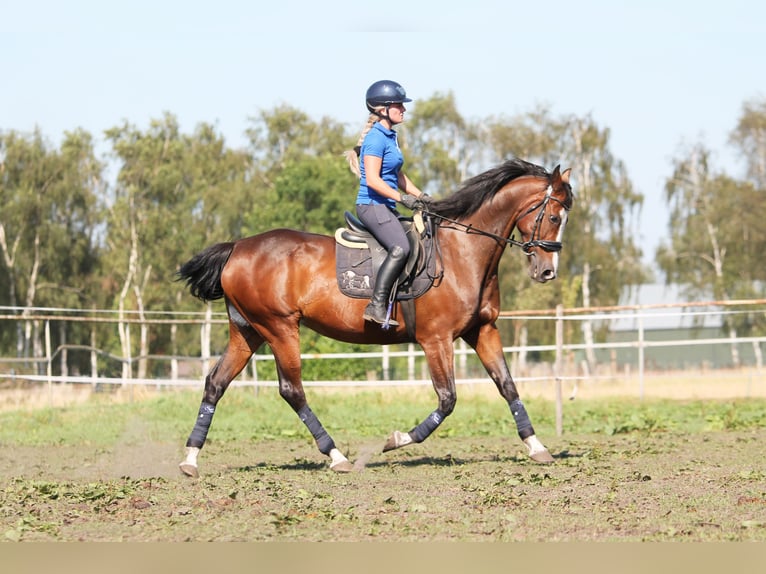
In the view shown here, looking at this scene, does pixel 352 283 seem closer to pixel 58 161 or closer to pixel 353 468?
pixel 353 468

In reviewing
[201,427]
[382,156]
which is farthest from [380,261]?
[201,427]

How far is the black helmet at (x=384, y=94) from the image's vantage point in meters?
8.68

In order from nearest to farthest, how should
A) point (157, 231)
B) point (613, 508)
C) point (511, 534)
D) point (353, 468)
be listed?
point (511, 534) → point (613, 508) → point (353, 468) → point (157, 231)

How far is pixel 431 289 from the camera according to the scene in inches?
345

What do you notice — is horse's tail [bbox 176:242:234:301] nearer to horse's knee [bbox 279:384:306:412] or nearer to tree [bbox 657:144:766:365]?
horse's knee [bbox 279:384:306:412]

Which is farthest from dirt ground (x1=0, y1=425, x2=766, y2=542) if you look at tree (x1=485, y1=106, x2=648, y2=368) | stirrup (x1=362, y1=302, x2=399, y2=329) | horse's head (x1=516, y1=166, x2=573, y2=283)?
tree (x1=485, y1=106, x2=648, y2=368)

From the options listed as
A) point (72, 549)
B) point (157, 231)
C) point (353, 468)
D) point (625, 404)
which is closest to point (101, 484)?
point (353, 468)

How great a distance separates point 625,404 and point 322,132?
33.9 metres

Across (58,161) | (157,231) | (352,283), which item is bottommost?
(352,283)

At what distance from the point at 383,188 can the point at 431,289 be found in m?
0.94

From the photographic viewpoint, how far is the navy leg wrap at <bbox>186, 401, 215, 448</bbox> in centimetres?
894

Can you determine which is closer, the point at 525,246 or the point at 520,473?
the point at 520,473

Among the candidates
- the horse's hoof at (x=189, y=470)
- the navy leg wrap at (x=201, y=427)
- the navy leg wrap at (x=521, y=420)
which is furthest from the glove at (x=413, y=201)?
the horse's hoof at (x=189, y=470)

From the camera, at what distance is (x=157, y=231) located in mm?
43250
